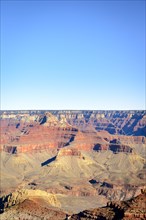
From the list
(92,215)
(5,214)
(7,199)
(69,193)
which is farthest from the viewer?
(69,193)

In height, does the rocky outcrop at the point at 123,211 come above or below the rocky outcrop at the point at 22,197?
above

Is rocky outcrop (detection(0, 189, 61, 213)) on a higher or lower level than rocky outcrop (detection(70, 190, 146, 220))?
lower

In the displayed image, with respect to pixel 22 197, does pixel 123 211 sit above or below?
above

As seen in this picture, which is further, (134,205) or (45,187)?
(45,187)

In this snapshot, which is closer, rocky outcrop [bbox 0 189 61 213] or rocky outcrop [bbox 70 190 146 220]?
rocky outcrop [bbox 70 190 146 220]

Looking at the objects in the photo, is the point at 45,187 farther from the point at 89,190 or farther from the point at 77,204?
the point at 77,204

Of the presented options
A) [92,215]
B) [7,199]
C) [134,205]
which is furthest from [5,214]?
[7,199]

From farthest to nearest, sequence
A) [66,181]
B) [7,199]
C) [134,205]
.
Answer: [66,181] → [7,199] → [134,205]

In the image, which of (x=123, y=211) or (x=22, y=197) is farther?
(x=22, y=197)

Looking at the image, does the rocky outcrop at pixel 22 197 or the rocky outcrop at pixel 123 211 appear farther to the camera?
the rocky outcrop at pixel 22 197
